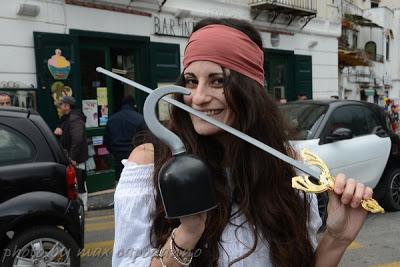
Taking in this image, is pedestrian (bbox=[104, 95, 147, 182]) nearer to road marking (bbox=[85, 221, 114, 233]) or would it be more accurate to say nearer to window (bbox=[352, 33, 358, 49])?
road marking (bbox=[85, 221, 114, 233])

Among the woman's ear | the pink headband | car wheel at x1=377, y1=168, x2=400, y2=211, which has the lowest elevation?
car wheel at x1=377, y1=168, x2=400, y2=211

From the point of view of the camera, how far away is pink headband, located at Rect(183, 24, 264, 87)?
142cm

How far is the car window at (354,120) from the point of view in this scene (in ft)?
19.3

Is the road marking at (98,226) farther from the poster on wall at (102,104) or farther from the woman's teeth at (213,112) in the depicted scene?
the woman's teeth at (213,112)

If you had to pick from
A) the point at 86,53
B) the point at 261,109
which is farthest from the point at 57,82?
the point at 261,109

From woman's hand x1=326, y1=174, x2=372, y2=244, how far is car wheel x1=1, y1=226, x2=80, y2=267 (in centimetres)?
314

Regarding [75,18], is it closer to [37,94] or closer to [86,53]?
[86,53]

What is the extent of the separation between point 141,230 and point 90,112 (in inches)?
325

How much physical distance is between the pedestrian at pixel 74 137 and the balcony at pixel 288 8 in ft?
23.5

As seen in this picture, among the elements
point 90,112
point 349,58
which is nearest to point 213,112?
point 90,112

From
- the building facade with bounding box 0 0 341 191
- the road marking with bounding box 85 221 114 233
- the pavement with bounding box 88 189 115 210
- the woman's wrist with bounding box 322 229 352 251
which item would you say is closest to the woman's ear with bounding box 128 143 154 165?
the woman's wrist with bounding box 322 229 352 251

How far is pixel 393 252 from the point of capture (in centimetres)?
494

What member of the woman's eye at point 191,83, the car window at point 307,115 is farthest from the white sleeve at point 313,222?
the car window at point 307,115

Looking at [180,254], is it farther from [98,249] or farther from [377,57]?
[377,57]
